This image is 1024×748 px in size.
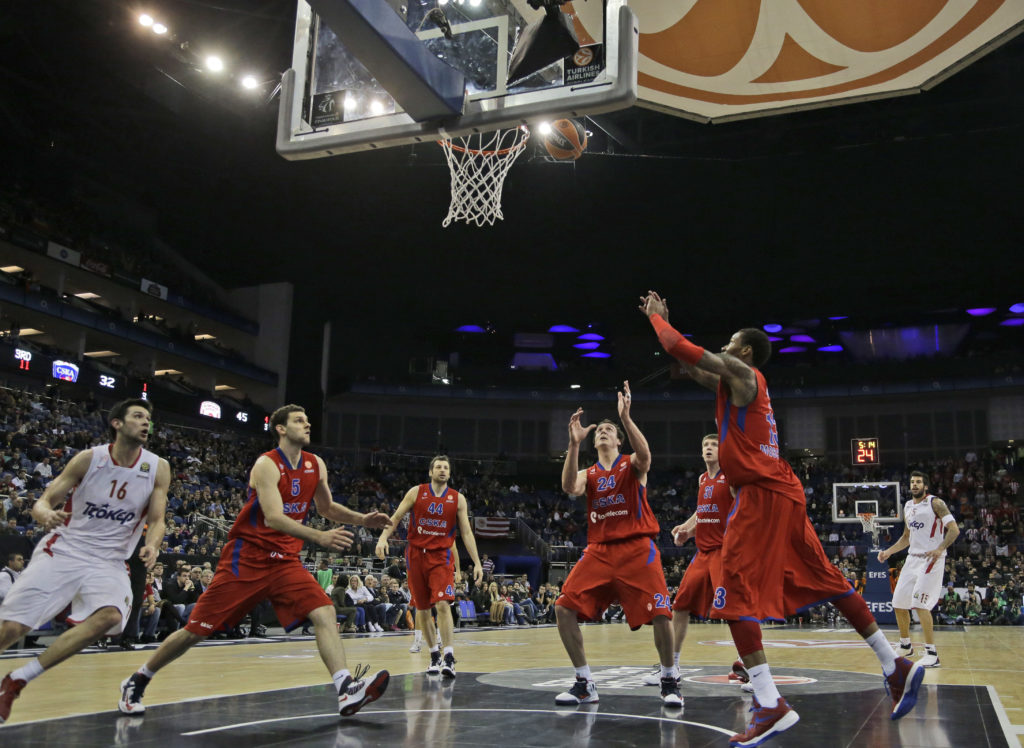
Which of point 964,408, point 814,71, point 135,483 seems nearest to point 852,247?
point 964,408

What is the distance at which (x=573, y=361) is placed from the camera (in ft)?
156

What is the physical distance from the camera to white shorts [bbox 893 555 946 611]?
9805mm

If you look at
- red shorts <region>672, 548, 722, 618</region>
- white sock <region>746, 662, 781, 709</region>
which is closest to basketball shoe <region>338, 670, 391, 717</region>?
white sock <region>746, 662, 781, 709</region>

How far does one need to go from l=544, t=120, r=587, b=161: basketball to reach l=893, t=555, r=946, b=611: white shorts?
7203 mm

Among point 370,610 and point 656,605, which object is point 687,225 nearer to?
point 370,610

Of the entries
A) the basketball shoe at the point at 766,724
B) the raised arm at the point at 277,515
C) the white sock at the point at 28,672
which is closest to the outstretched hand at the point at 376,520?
the raised arm at the point at 277,515

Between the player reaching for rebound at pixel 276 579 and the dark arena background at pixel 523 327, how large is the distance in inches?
11.4

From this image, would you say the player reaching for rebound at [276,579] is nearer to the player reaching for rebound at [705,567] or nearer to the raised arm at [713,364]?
the raised arm at [713,364]

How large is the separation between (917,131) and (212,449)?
25.7m

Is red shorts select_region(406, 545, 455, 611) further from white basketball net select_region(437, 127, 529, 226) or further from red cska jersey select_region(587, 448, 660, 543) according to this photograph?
white basketball net select_region(437, 127, 529, 226)

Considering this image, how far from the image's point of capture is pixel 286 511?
603 centimetres

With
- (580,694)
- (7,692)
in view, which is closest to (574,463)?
(580,694)

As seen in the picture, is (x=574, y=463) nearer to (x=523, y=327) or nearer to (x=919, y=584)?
(x=919, y=584)

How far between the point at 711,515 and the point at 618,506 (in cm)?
139
